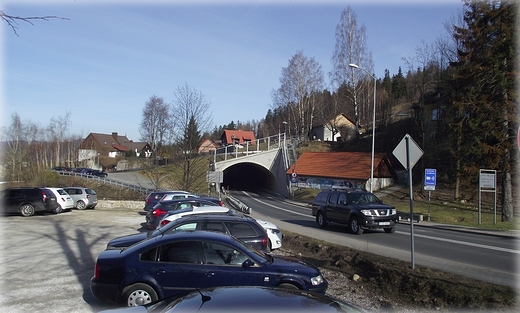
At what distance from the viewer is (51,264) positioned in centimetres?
1066

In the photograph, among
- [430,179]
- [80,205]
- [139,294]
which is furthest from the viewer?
[80,205]

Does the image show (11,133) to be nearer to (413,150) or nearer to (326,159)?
(326,159)

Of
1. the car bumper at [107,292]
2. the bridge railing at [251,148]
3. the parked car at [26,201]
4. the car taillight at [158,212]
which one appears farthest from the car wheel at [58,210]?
the bridge railing at [251,148]

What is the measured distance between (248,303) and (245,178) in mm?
70832

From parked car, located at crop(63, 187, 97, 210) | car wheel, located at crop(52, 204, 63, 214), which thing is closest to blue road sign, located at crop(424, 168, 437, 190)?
car wheel, located at crop(52, 204, 63, 214)

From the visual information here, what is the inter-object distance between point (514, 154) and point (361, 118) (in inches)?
1756

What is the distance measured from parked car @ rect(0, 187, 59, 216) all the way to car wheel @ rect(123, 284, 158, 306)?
2036 cm

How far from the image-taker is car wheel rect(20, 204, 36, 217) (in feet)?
78.1

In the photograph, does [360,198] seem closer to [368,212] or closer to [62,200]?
[368,212]

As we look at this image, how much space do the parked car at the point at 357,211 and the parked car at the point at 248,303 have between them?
534 inches

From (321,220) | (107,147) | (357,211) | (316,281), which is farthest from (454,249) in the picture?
(107,147)

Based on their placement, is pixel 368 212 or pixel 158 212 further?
pixel 158 212

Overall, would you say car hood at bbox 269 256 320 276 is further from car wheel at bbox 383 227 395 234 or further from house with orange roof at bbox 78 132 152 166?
house with orange roof at bbox 78 132 152 166

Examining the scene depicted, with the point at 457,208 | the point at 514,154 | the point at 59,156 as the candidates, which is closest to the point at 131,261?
the point at 514,154
